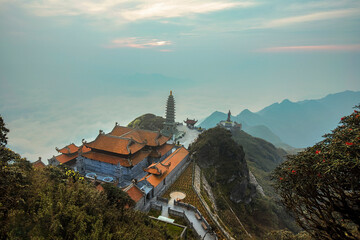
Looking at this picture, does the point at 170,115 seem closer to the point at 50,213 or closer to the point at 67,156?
the point at 67,156

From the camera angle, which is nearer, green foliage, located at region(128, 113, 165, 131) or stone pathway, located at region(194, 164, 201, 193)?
stone pathway, located at region(194, 164, 201, 193)

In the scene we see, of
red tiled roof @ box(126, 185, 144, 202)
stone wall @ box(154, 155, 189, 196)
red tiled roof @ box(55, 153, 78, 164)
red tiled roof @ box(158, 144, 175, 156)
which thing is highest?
red tiled roof @ box(158, 144, 175, 156)

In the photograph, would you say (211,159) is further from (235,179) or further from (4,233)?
(4,233)

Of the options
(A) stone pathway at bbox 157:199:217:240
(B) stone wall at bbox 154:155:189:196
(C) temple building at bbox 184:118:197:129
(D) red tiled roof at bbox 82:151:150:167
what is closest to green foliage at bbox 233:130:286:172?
(C) temple building at bbox 184:118:197:129

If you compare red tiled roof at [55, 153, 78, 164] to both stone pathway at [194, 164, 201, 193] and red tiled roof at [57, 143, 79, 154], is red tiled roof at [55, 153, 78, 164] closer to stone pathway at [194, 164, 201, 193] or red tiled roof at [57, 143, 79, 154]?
red tiled roof at [57, 143, 79, 154]

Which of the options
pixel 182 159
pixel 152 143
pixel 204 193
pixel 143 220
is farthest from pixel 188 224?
pixel 152 143

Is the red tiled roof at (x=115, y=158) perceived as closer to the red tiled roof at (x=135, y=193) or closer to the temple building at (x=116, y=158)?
the temple building at (x=116, y=158)

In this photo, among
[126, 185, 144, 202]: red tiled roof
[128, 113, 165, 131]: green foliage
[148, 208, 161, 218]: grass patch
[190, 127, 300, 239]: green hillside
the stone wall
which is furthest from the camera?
[128, 113, 165, 131]: green foliage
